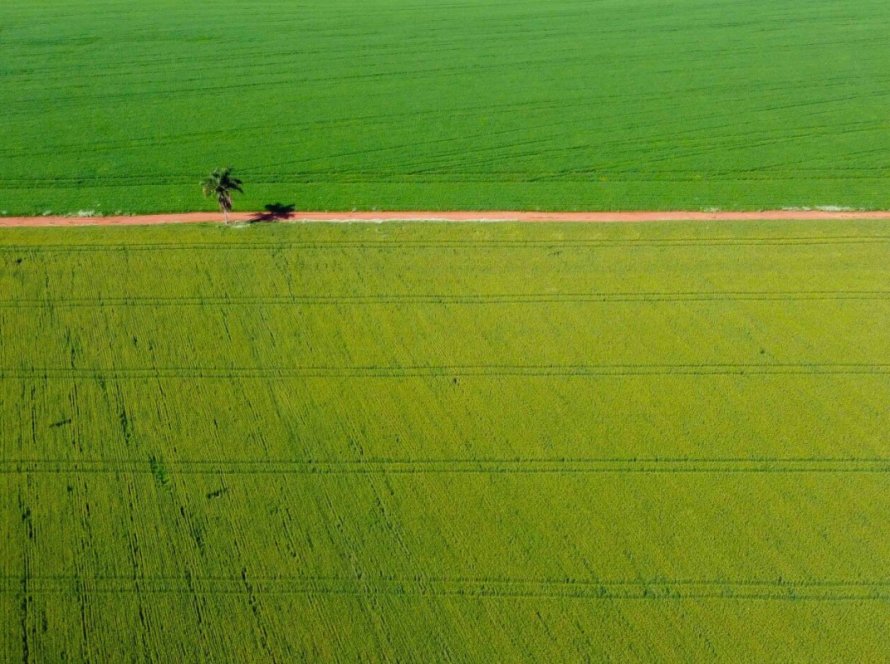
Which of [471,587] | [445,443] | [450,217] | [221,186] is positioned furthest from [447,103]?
[471,587]

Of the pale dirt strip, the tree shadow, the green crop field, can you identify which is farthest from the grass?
the green crop field

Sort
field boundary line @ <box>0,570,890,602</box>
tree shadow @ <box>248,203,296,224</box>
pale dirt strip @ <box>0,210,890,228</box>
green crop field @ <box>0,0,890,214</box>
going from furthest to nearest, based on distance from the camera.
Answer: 1. green crop field @ <box>0,0,890,214</box>
2. tree shadow @ <box>248,203,296,224</box>
3. pale dirt strip @ <box>0,210,890,228</box>
4. field boundary line @ <box>0,570,890,602</box>

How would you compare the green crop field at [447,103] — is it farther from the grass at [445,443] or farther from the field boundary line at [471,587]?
the field boundary line at [471,587]

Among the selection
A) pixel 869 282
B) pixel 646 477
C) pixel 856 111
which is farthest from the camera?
pixel 856 111

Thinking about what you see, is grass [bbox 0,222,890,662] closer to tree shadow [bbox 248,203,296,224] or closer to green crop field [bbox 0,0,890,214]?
tree shadow [bbox 248,203,296,224]

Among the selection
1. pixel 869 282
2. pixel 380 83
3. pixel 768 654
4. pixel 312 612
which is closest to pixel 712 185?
pixel 869 282

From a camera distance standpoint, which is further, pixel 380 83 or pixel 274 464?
pixel 380 83

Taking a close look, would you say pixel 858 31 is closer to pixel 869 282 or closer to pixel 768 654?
pixel 869 282
